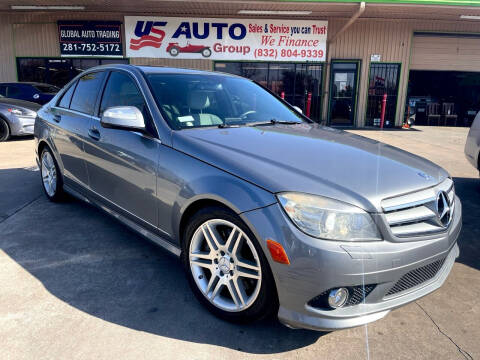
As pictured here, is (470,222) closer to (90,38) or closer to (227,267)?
(227,267)

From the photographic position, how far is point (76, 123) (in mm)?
3688

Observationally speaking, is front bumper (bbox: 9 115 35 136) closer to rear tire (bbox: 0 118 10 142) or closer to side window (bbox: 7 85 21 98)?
rear tire (bbox: 0 118 10 142)

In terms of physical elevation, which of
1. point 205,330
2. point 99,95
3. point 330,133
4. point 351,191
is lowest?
point 205,330

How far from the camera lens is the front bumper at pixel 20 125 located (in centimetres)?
927

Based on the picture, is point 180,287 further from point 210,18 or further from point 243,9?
point 210,18

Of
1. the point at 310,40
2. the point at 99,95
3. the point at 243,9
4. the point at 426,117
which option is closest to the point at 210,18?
the point at 243,9

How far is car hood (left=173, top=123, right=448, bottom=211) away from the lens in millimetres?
2027

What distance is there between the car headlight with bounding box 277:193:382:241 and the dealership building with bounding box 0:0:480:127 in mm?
13609

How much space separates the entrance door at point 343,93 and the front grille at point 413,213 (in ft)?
46.6

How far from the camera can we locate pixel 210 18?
14789mm

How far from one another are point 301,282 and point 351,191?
56 cm

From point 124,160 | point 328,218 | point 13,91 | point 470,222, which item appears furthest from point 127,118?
point 13,91

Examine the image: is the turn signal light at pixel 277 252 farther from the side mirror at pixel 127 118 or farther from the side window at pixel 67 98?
the side window at pixel 67 98

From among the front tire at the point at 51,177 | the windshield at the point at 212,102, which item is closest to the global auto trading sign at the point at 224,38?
the front tire at the point at 51,177
